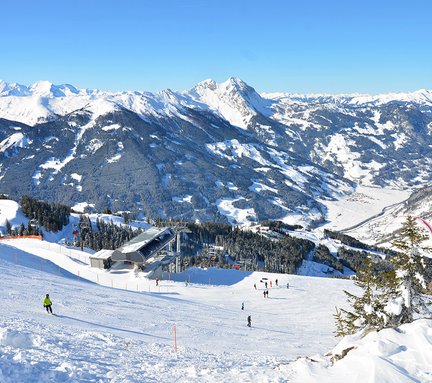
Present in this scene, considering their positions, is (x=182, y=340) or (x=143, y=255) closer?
(x=182, y=340)

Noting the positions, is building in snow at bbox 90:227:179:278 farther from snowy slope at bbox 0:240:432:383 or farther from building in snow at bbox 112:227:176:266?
snowy slope at bbox 0:240:432:383

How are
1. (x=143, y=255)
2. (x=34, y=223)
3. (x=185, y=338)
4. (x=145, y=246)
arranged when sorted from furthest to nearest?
(x=34, y=223), (x=145, y=246), (x=143, y=255), (x=185, y=338)

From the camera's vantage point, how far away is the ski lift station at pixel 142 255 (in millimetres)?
76688

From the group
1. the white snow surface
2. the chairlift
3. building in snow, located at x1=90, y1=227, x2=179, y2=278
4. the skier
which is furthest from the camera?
the chairlift

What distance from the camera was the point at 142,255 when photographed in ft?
259

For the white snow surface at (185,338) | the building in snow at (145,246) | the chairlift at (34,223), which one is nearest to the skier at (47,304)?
the white snow surface at (185,338)

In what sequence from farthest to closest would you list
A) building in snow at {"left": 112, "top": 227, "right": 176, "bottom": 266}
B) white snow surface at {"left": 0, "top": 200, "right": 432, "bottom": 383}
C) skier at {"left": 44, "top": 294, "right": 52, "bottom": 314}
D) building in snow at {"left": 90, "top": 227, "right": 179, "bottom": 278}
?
building in snow at {"left": 112, "top": 227, "right": 176, "bottom": 266}
building in snow at {"left": 90, "top": 227, "right": 179, "bottom": 278}
skier at {"left": 44, "top": 294, "right": 52, "bottom": 314}
white snow surface at {"left": 0, "top": 200, "right": 432, "bottom": 383}

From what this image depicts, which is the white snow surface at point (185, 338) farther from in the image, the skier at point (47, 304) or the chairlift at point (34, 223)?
the chairlift at point (34, 223)

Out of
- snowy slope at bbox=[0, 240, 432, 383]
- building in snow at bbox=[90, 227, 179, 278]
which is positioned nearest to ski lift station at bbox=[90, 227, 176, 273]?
building in snow at bbox=[90, 227, 179, 278]

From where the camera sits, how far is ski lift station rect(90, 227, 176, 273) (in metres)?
76.7

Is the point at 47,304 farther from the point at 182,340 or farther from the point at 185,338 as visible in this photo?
the point at 185,338

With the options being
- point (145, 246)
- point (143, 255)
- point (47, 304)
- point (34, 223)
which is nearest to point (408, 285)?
point (47, 304)

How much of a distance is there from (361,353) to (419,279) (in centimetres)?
663

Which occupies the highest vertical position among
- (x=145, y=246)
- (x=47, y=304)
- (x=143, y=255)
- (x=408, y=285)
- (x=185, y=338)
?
(x=408, y=285)
